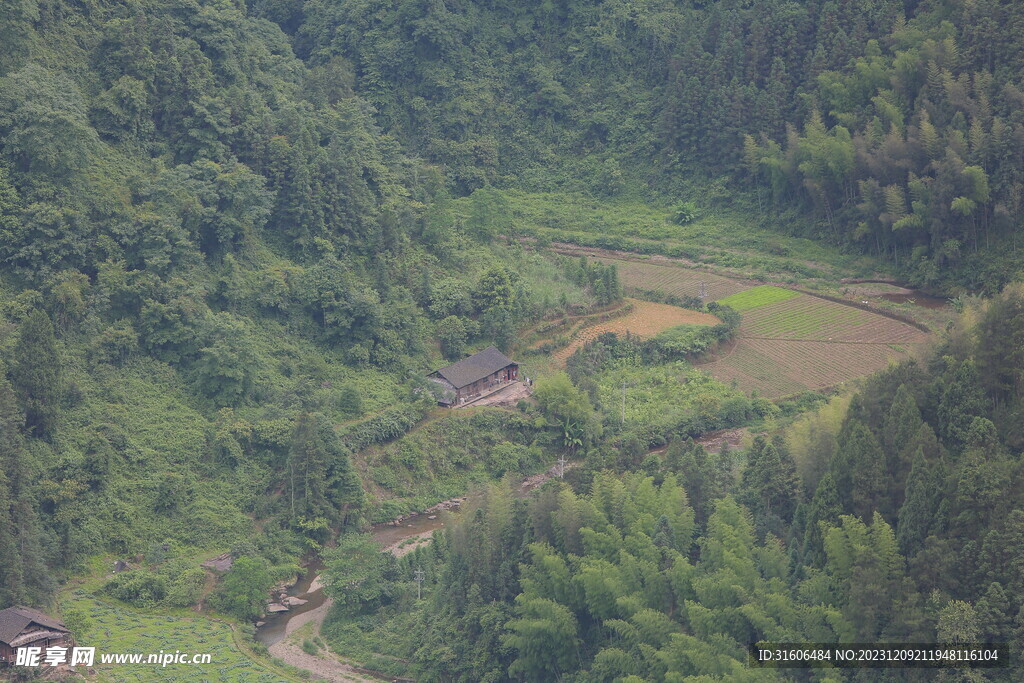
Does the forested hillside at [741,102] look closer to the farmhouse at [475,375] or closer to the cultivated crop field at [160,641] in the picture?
the farmhouse at [475,375]

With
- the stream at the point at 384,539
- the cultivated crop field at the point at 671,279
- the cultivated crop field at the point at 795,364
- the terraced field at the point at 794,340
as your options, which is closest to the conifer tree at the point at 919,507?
the stream at the point at 384,539

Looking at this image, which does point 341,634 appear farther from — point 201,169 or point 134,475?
point 201,169

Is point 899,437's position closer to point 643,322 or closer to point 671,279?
point 643,322

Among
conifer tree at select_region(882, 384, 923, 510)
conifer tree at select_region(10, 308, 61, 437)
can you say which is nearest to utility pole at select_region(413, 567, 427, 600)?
conifer tree at select_region(10, 308, 61, 437)

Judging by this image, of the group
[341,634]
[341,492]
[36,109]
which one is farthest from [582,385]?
[36,109]

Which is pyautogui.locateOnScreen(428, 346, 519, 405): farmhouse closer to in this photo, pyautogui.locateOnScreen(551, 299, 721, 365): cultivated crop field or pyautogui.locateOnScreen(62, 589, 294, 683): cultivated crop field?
pyautogui.locateOnScreen(551, 299, 721, 365): cultivated crop field
